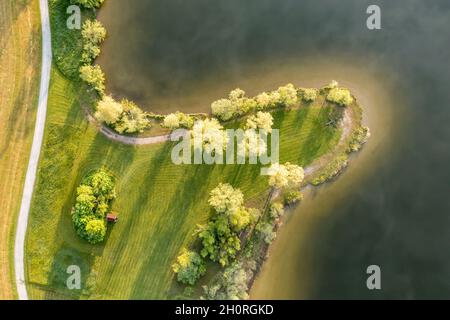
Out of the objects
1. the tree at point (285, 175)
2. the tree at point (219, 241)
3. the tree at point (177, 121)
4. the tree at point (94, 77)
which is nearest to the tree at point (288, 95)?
the tree at point (285, 175)

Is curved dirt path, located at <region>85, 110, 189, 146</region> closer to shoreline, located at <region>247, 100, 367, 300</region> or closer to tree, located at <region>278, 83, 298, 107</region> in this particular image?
tree, located at <region>278, 83, 298, 107</region>

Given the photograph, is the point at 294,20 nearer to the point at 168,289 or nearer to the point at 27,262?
the point at 168,289

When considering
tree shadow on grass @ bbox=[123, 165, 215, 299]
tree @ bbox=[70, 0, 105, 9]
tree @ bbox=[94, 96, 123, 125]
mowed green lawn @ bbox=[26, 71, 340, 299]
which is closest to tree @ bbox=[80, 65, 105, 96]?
mowed green lawn @ bbox=[26, 71, 340, 299]

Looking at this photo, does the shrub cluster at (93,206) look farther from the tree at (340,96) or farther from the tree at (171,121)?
the tree at (340,96)

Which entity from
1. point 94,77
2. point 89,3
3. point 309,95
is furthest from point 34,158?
point 309,95

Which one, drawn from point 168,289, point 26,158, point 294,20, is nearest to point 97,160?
point 26,158

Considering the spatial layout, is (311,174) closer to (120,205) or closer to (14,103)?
(120,205)
